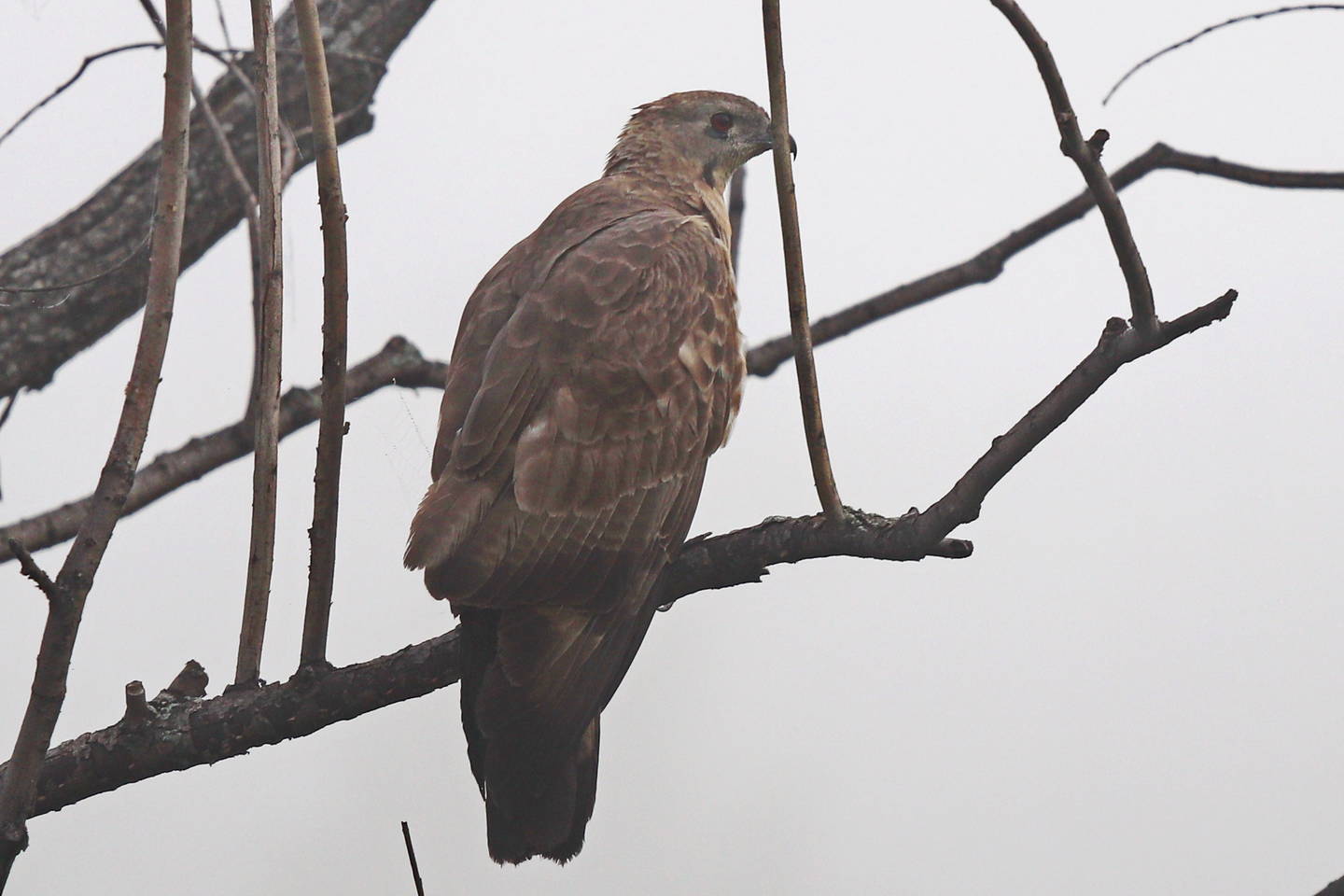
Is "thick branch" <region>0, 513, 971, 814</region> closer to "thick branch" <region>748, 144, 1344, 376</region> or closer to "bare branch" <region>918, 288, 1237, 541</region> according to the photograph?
"bare branch" <region>918, 288, 1237, 541</region>

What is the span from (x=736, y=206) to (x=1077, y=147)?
6.11ft

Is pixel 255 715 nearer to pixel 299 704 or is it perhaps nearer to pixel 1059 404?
pixel 299 704

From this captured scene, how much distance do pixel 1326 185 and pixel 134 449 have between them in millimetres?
1760

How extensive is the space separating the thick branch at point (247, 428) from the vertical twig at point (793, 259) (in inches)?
64.1

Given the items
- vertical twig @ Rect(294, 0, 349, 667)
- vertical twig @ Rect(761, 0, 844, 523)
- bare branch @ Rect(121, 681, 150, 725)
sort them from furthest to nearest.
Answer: bare branch @ Rect(121, 681, 150, 725), vertical twig @ Rect(294, 0, 349, 667), vertical twig @ Rect(761, 0, 844, 523)

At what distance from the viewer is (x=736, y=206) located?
3465 mm

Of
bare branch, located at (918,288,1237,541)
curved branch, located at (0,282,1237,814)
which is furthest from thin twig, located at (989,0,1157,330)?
curved branch, located at (0,282,1237,814)

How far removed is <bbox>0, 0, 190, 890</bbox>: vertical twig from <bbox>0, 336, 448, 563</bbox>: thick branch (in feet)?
5.14

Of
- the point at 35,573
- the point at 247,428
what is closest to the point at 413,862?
the point at 35,573

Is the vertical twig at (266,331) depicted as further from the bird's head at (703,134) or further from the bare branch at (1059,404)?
the bird's head at (703,134)

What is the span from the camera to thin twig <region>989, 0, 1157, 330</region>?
162 cm

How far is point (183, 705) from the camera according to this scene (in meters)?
2.33

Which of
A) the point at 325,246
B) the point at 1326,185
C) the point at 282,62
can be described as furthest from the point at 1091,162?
the point at 282,62

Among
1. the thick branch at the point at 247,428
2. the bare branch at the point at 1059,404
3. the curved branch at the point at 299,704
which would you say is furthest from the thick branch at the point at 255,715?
the thick branch at the point at 247,428
